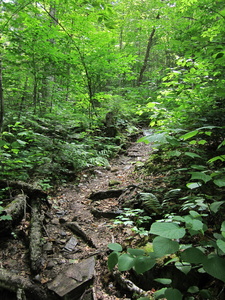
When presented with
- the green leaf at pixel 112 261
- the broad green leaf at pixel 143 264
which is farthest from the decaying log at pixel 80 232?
the broad green leaf at pixel 143 264

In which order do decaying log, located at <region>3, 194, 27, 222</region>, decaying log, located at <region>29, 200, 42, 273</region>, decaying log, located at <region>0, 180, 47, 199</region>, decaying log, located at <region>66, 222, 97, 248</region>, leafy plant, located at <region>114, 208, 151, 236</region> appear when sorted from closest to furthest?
decaying log, located at <region>29, 200, 42, 273</region> < leafy plant, located at <region>114, 208, 151, 236</region> < decaying log, located at <region>3, 194, 27, 222</region> < decaying log, located at <region>66, 222, 97, 248</region> < decaying log, located at <region>0, 180, 47, 199</region>

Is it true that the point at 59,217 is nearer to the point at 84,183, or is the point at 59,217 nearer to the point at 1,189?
the point at 1,189

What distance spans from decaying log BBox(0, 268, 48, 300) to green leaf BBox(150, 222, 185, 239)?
75.9 inches

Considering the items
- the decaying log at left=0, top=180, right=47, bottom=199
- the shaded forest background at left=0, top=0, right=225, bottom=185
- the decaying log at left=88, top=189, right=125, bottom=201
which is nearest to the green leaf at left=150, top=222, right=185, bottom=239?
the shaded forest background at left=0, top=0, right=225, bottom=185

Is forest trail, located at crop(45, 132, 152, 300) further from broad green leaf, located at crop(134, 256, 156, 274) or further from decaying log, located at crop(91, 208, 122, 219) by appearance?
broad green leaf, located at crop(134, 256, 156, 274)

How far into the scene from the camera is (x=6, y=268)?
2543 millimetres

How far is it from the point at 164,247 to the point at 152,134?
121 cm

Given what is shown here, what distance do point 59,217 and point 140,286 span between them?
2352 mm

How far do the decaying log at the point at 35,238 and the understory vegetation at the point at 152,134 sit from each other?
687 mm

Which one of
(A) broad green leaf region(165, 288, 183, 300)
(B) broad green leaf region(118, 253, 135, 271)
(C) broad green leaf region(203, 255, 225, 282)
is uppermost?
(C) broad green leaf region(203, 255, 225, 282)

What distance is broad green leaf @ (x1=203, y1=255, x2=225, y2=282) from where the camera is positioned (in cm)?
104

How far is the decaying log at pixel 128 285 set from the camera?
2103mm

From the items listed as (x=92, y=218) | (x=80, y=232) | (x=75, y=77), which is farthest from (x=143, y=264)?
(x=75, y=77)

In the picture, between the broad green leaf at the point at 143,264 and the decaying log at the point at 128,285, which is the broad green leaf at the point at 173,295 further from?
the decaying log at the point at 128,285
